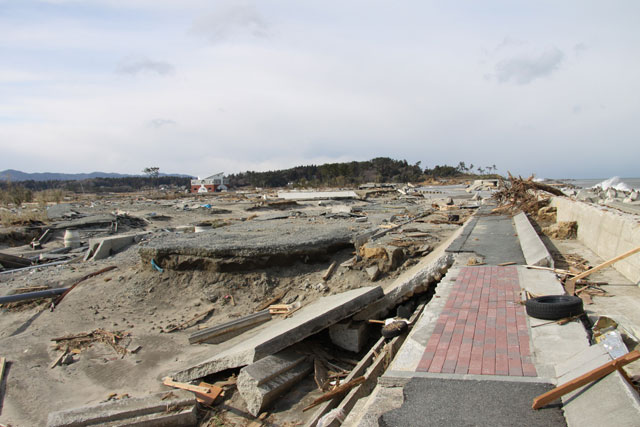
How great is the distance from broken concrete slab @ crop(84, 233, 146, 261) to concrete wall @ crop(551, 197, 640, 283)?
526 inches

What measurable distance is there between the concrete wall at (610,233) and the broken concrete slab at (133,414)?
19.8ft

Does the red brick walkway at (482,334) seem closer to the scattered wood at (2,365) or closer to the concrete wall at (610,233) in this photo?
the concrete wall at (610,233)

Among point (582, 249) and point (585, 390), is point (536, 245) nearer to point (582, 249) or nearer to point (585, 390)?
point (582, 249)

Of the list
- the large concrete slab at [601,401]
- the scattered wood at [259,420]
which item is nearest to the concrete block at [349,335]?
the scattered wood at [259,420]

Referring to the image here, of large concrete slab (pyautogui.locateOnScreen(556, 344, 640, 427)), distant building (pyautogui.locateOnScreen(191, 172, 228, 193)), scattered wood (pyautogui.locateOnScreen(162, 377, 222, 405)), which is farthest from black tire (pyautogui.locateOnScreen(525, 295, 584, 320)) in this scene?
distant building (pyautogui.locateOnScreen(191, 172, 228, 193))

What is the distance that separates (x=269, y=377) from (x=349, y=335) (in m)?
1.54

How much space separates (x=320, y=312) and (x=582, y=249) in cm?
583

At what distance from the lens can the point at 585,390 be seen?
8.33 ft

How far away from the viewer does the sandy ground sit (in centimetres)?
530

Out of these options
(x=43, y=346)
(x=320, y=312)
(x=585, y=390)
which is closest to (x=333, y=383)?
(x=320, y=312)

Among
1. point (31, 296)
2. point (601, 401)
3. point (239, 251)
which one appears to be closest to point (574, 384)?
point (601, 401)

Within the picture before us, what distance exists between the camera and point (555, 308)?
3830 millimetres

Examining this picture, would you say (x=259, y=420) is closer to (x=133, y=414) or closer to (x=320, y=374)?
(x=320, y=374)

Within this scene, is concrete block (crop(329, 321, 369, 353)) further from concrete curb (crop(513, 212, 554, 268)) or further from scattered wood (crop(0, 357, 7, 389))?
scattered wood (crop(0, 357, 7, 389))
